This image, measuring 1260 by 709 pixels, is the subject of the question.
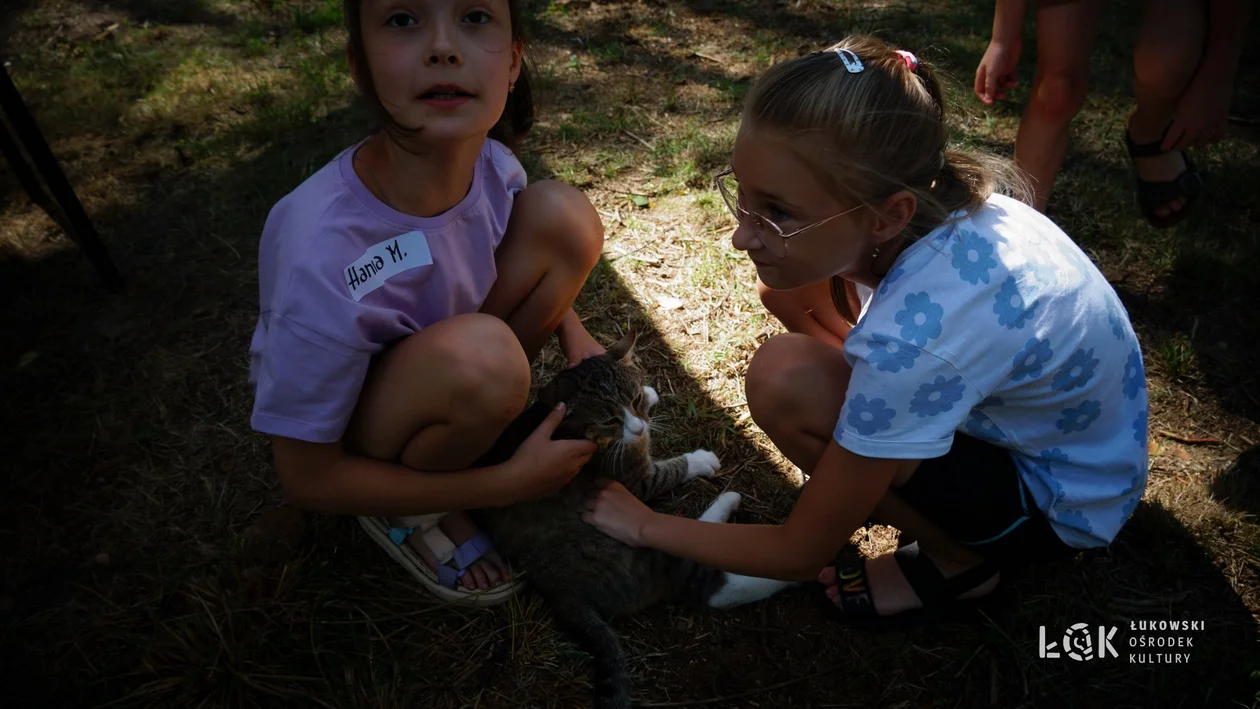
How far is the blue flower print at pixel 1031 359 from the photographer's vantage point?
1.39 meters

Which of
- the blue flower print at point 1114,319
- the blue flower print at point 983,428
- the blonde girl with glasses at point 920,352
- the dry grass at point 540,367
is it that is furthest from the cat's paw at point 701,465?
the blue flower print at point 1114,319

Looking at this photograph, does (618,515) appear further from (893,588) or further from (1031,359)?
(1031,359)

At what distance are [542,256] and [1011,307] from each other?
1.24 m

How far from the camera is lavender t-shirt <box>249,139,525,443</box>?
1521 millimetres

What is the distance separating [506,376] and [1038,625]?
4.91 feet

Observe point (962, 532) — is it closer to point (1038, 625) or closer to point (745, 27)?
point (1038, 625)

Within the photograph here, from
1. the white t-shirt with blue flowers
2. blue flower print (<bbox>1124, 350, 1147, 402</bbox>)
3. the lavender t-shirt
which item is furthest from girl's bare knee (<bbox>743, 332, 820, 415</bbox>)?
the lavender t-shirt

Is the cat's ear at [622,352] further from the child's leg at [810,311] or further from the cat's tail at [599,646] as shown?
the cat's tail at [599,646]

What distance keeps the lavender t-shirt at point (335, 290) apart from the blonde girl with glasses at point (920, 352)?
0.77 meters

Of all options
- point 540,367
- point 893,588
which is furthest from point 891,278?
point 540,367

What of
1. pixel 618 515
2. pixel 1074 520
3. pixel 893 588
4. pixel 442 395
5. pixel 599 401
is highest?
pixel 442 395

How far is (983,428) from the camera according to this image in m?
1.61

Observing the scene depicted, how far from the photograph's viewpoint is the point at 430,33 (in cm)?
154

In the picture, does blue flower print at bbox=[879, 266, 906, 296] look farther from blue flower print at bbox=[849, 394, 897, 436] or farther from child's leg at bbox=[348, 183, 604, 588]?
child's leg at bbox=[348, 183, 604, 588]
